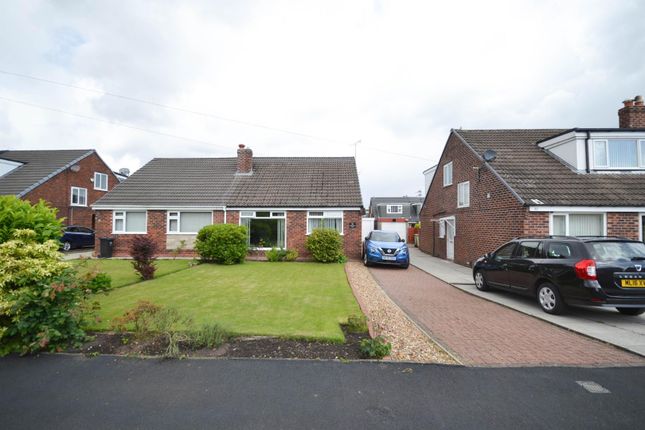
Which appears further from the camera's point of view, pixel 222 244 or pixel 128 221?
pixel 128 221

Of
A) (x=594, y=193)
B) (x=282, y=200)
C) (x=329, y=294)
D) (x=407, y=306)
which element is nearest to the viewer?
(x=407, y=306)

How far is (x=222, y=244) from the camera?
12531 millimetres

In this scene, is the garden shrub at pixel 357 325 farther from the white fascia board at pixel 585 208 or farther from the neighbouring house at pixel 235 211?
the neighbouring house at pixel 235 211

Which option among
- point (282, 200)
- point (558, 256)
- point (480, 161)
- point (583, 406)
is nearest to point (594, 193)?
point (480, 161)

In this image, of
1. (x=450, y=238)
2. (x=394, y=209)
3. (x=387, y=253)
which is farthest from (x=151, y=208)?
(x=394, y=209)

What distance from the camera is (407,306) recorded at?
7.08m

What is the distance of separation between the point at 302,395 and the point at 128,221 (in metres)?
15.9

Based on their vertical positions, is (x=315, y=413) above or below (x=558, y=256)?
below

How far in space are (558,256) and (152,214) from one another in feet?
53.9

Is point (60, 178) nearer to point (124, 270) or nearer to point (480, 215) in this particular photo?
point (124, 270)

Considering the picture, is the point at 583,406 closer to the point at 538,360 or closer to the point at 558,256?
the point at 538,360

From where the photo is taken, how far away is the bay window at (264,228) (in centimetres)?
1515

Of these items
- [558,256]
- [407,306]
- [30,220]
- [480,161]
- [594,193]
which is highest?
[480,161]

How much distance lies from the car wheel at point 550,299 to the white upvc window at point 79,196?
29.0 metres
